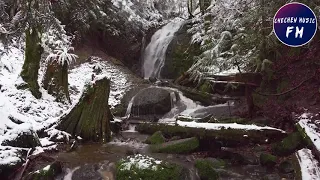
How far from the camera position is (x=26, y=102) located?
9000 millimetres

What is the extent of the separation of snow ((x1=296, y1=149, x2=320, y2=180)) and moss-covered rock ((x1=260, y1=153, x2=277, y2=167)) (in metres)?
0.90

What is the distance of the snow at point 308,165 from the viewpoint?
4.38m

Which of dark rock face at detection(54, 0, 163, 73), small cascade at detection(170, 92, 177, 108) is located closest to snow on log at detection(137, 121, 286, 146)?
small cascade at detection(170, 92, 177, 108)

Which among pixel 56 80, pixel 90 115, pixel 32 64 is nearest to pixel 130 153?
pixel 90 115

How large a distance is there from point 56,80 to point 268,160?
6.90m

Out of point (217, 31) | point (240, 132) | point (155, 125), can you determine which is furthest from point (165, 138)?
point (217, 31)

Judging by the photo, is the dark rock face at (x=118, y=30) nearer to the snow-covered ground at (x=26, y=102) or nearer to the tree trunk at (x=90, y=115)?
the snow-covered ground at (x=26, y=102)

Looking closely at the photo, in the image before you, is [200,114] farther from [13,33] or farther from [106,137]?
[13,33]

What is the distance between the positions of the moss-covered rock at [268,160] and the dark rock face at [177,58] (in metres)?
9.98

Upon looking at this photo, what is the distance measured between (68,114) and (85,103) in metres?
0.50

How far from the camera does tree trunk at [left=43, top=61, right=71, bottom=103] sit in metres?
10.1

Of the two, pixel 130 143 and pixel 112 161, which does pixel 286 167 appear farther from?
pixel 130 143

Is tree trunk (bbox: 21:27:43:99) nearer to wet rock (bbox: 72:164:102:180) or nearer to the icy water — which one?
the icy water

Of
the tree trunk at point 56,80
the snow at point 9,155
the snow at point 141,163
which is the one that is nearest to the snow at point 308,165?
the snow at point 141,163
